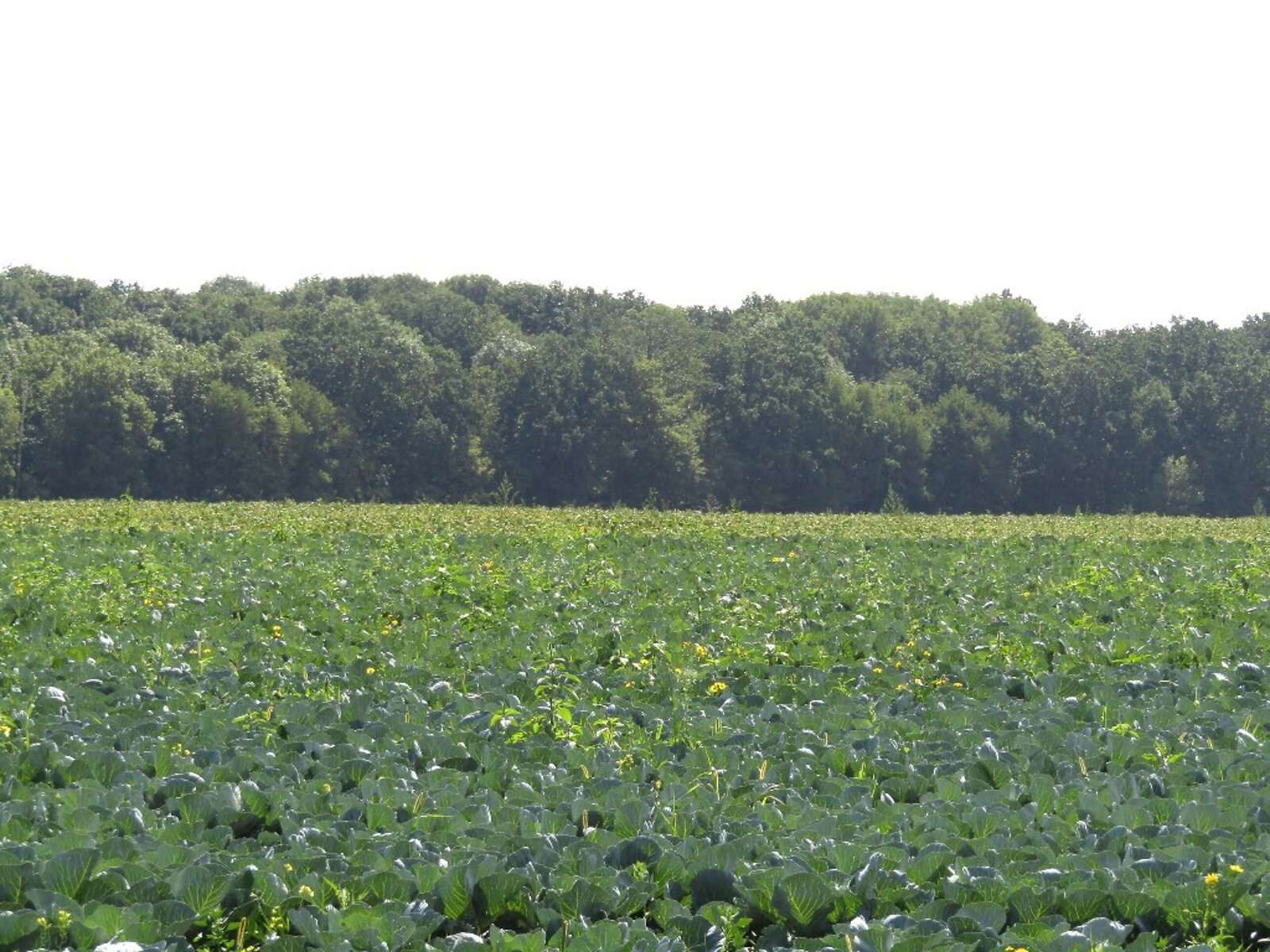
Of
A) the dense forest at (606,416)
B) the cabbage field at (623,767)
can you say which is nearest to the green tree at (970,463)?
the dense forest at (606,416)

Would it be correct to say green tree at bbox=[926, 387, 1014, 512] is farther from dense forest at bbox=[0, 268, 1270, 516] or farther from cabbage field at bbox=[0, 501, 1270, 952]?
cabbage field at bbox=[0, 501, 1270, 952]

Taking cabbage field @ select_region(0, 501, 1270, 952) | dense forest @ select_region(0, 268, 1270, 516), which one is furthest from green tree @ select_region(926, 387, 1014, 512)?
cabbage field @ select_region(0, 501, 1270, 952)

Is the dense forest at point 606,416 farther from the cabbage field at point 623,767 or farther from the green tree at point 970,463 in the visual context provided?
the cabbage field at point 623,767

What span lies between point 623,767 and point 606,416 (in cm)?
6171

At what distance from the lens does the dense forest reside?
62031 millimetres

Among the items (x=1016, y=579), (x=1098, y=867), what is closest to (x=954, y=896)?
(x=1098, y=867)

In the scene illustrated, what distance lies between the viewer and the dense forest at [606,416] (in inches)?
2442

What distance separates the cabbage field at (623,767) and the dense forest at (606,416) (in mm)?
48605

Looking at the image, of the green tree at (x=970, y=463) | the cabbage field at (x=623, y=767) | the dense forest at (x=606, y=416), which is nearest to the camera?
the cabbage field at (x=623, y=767)

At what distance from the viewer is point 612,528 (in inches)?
1070

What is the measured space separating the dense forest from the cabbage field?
159 ft

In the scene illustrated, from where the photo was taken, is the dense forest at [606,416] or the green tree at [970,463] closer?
the dense forest at [606,416]

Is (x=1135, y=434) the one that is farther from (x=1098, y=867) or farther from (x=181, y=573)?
(x=1098, y=867)

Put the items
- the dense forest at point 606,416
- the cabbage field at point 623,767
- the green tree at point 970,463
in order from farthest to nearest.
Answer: the green tree at point 970,463, the dense forest at point 606,416, the cabbage field at point 623,767
